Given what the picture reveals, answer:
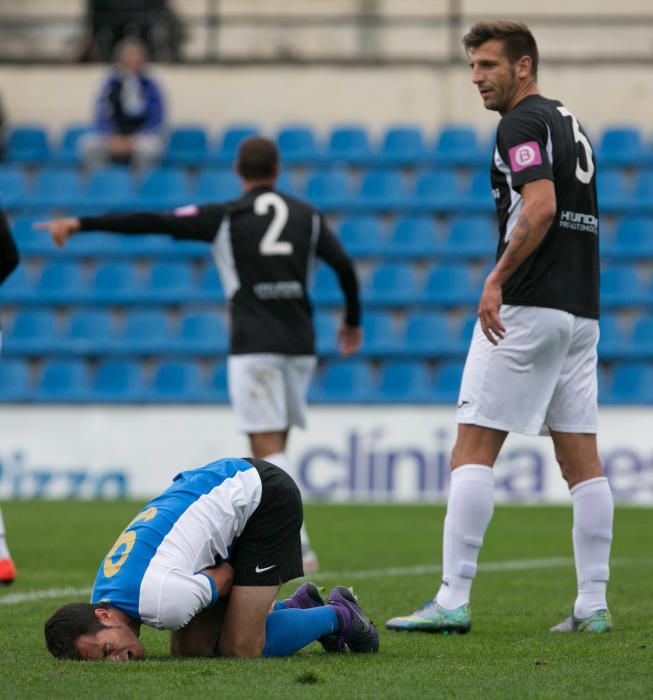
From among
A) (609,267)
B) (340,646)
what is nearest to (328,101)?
(609,267)

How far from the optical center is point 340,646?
16.5 ft

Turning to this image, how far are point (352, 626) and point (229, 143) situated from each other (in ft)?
39.5

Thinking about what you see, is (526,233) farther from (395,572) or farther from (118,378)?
(118,378)

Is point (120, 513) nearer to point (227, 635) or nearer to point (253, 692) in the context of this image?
point (227, 635)

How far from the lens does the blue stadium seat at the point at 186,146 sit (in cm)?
1645

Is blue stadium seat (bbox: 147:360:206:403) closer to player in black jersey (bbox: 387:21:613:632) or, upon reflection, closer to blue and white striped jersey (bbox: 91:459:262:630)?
player in black jersey (bbox: 387:21:613:632)

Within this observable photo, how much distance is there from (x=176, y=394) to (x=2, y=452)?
1.54 m

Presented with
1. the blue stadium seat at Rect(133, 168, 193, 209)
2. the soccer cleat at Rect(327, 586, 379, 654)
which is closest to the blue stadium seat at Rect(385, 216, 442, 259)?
the blue stadium seat at Rect(133, 168, 193, 209)

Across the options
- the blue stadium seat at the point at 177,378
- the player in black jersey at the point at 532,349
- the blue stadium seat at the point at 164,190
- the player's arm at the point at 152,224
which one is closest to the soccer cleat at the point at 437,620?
the player in black jersey at the point at 532,349

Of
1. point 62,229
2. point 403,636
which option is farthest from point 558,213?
point 62,229

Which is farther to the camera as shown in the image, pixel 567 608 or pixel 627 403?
pixel 627 403

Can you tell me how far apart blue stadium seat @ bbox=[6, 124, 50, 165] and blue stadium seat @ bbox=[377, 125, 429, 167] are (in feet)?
11.8

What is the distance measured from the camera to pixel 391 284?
48.3ft

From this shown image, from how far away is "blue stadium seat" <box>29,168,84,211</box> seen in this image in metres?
15.9
